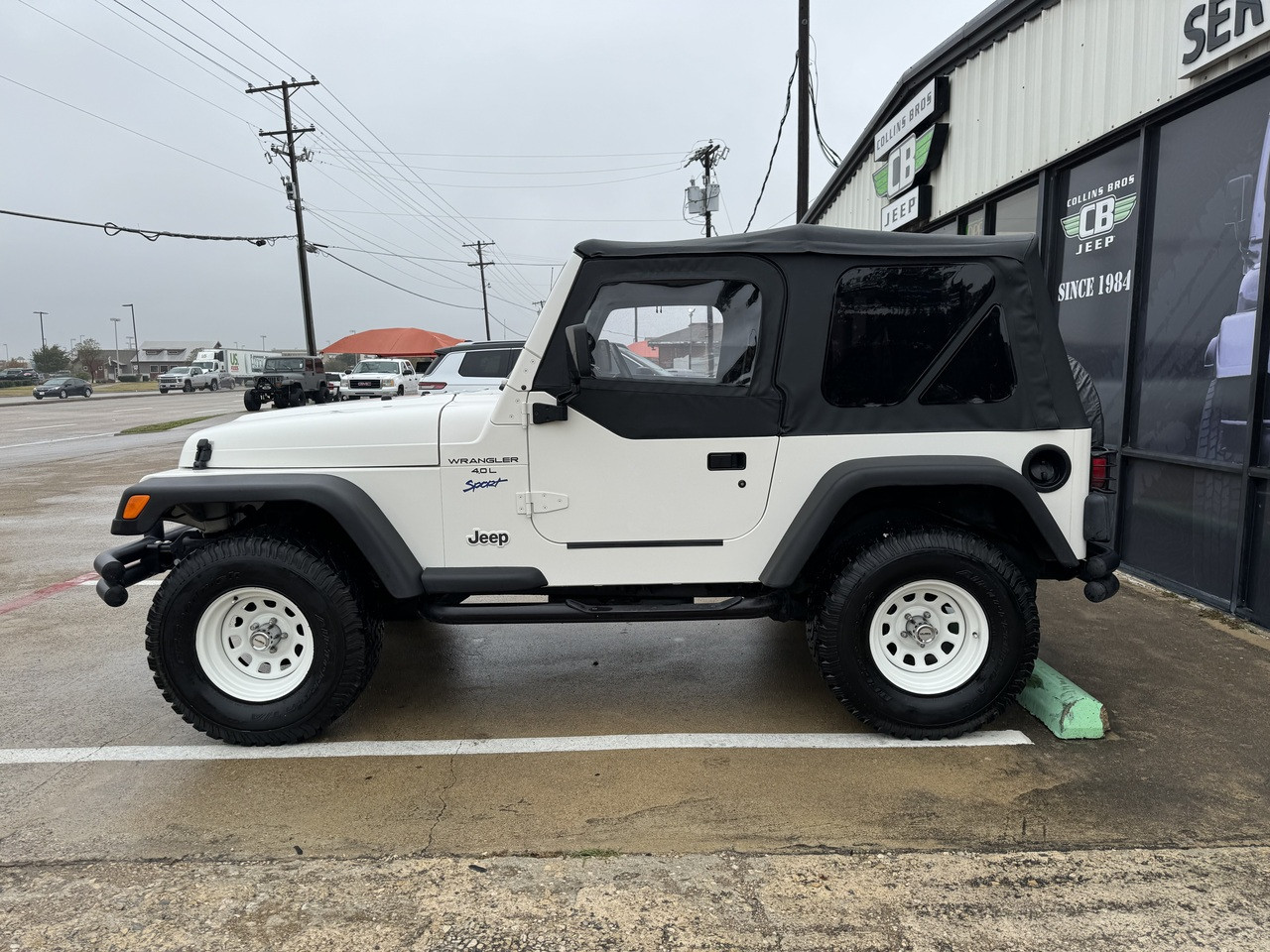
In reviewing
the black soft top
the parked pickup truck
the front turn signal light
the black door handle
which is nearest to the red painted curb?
the front turn signal light

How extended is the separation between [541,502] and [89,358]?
338 ft

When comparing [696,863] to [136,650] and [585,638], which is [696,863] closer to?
[585,638]

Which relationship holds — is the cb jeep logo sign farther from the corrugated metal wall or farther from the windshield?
the windshield

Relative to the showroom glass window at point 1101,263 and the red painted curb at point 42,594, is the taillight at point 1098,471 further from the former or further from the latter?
the red painted curb at point 42,594

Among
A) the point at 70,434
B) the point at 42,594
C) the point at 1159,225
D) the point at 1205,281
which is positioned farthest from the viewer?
the point at 70,434

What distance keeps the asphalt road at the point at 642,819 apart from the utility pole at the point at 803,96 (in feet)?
32.9

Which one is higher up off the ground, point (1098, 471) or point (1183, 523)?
point (1098, 471)

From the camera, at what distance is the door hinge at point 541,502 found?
11.7ft

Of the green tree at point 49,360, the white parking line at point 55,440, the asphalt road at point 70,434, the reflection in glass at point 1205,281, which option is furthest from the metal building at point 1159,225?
the green tree at point 49,360

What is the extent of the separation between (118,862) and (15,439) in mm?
21054

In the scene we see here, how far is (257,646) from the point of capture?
3639mm

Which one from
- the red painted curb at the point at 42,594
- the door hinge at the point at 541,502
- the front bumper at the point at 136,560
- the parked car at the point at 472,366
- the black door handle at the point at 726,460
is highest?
the parked car at the point at 472,366

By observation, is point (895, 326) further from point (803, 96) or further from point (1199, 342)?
point (803, 96)

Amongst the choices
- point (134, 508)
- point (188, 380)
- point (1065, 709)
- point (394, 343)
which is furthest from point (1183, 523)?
point (188, 380)
